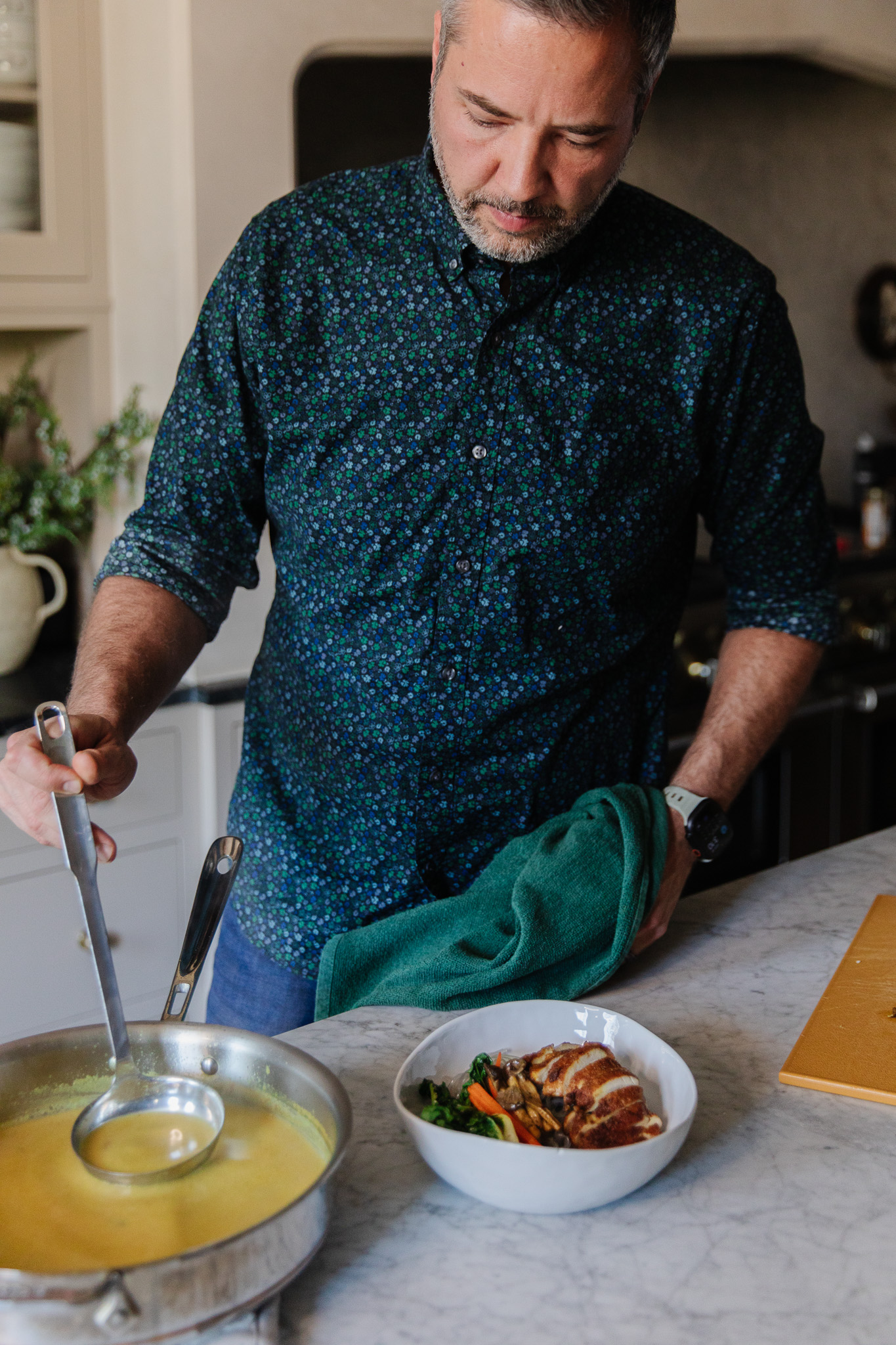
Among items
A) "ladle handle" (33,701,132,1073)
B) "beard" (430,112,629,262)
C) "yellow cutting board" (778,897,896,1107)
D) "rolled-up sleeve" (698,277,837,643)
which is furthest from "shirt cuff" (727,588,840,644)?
"ladle handle" (33,701,132,1073)

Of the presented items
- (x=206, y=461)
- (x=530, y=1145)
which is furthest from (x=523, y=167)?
(x=530, y=1145)

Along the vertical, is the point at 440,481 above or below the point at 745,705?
above

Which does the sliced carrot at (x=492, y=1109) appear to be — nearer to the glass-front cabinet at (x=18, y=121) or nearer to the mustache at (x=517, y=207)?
the mustache at (x=517, y=207)

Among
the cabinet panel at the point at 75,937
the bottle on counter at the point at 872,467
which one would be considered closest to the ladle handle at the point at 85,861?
the cabinet panel at the point at 75,937

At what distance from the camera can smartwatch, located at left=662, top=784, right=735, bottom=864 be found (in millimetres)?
1249

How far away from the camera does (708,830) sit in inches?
49.6

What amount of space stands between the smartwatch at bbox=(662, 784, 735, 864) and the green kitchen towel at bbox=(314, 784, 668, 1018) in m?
0.09

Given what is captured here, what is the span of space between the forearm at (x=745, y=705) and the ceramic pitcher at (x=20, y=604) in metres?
1.21

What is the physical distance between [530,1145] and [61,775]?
0.40m

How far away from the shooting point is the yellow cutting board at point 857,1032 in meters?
0.96

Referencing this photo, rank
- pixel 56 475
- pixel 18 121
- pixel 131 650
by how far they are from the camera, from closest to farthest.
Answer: pixel 131 650 → pixel 18 121 → pixel 56 475

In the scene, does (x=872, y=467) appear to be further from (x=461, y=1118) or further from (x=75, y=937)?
(x=461, y=1118)

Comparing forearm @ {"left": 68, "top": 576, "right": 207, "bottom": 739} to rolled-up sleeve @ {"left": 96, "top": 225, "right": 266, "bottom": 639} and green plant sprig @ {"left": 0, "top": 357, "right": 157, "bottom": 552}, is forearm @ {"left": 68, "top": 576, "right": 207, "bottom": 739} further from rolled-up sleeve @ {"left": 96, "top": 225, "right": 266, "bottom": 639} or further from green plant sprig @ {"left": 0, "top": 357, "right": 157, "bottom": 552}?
green plant sprig @ {"left": 0, "top": 357, "right": 157, "bottom": 552}

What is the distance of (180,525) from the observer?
4.43ft
